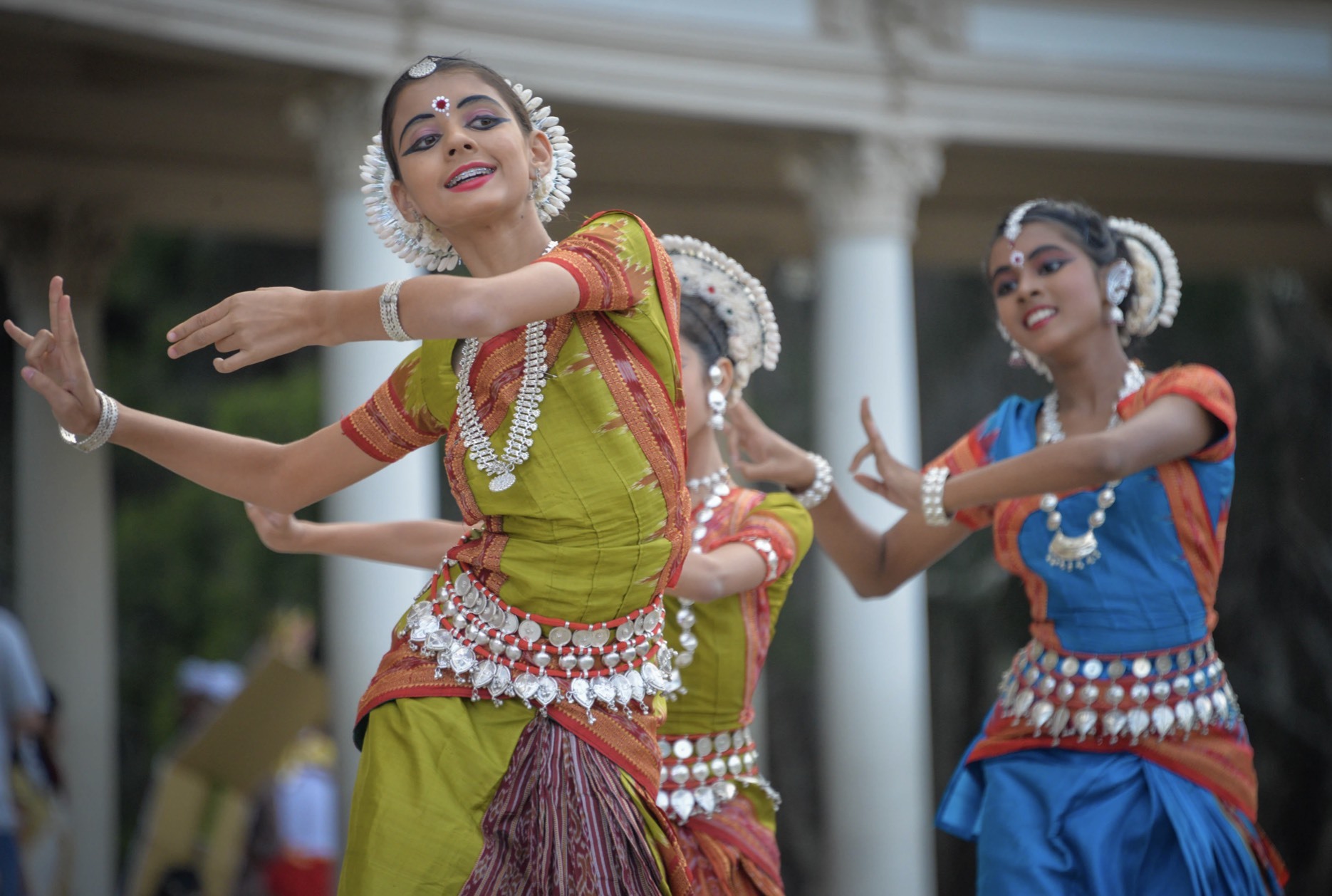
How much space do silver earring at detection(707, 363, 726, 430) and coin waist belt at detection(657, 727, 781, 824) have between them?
1.98ft

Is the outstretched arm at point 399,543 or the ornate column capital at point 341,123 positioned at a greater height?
A: the ornate column capital at point 341,123

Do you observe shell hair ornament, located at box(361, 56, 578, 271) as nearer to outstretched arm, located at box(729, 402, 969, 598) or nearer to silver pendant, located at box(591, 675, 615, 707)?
silver pendant, located at box(591, 675, 615, 707)

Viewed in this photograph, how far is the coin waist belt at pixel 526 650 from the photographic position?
86.5 inches

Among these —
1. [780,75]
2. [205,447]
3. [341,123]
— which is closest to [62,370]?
[205,447]

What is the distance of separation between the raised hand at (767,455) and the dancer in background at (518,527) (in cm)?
79

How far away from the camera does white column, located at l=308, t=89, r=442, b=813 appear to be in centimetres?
616

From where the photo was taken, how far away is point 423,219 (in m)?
2.37

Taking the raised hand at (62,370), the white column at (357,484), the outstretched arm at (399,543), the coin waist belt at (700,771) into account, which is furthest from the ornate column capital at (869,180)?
the raised hand at (62,370)

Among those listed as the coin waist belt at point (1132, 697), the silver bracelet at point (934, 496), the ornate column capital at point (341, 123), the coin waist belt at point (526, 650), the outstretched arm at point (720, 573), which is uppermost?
the ornate column capital at point (341, 123)

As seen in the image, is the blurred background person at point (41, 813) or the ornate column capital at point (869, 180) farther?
the ornate column capital at point (869, 180)

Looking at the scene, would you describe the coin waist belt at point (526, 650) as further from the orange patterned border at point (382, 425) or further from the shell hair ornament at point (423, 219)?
the shell hair ornament at point (423, 219)

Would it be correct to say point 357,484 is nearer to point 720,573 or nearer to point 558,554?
point 720,573

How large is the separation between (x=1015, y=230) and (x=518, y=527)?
1562 mm

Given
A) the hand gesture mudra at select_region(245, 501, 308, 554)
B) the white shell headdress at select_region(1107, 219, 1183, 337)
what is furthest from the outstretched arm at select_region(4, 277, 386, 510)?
the white shell headdress at select_region(1107, 219, 1183, 337)
